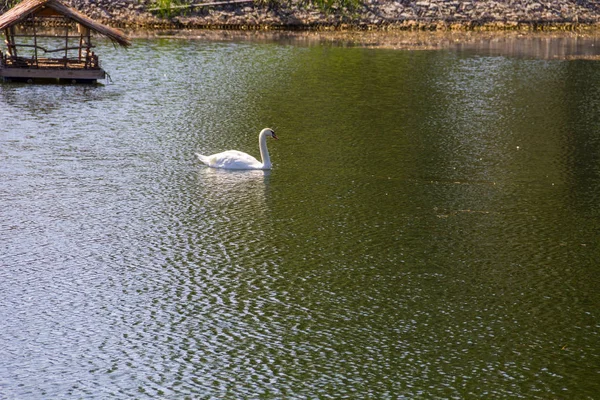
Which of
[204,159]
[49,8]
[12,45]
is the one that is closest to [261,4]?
[12,45]

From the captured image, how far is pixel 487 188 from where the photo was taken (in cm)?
1772

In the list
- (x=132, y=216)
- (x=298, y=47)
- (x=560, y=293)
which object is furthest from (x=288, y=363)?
(x=298, y=47)

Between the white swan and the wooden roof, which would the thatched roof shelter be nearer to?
the wooden roof

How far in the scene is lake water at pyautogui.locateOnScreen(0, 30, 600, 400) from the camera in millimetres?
10117

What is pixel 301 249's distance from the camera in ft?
46.2

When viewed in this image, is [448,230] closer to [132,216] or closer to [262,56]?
[132,216]

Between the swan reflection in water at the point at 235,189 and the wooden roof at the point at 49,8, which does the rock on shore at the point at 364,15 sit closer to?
the wooden roof at the point at 49,8

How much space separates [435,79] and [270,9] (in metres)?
22.0

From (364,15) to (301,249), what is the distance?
3939 cm

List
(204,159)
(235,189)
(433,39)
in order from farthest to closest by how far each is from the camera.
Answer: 1. (433,39)
2. (204,159)
3. (235,189)

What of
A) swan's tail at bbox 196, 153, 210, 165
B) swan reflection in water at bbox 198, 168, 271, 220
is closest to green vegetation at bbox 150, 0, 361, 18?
swan's tail at bbox 196, 153, 210, 165

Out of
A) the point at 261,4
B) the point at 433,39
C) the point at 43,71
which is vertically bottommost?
the point at 43,71

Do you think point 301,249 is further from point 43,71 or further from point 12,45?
point 12,45

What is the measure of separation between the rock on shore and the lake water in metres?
24.4
